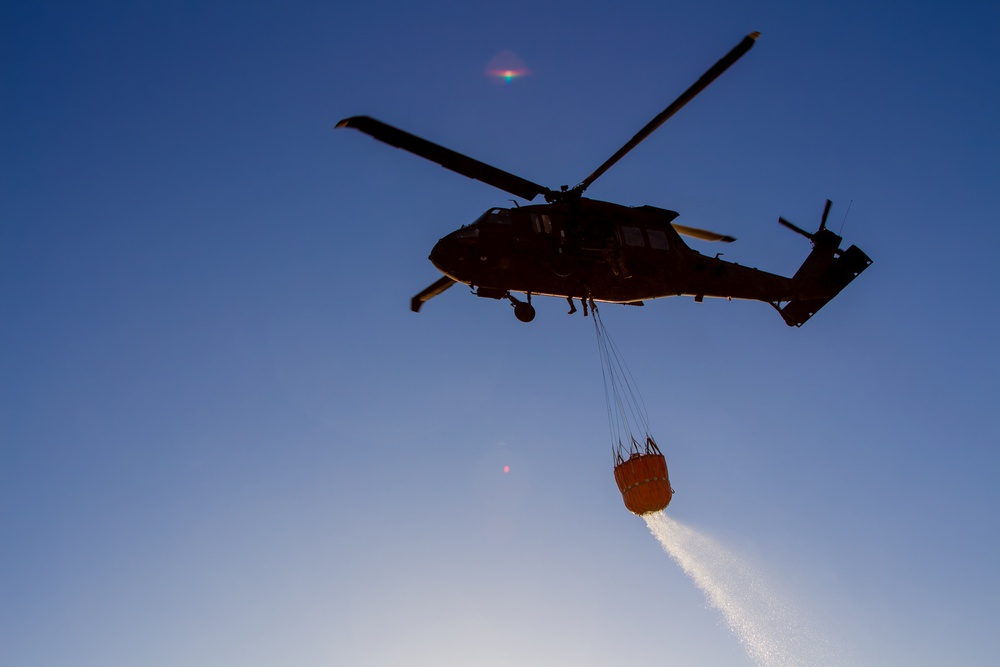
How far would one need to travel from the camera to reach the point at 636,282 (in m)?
14.8

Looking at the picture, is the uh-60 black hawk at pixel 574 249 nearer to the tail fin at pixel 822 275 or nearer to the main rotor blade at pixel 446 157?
the main rotor blade at pixel 446 157

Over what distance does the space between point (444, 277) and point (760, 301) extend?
782 centimetres

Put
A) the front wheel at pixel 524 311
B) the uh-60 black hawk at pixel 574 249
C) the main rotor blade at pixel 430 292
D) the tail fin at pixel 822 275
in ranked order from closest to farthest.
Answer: the uh-60 black hawk at pixel 574 249
the front wheel at pixel 524 311
the main rotor blade at pixel 430 292
the tail fin at pixel 822 275

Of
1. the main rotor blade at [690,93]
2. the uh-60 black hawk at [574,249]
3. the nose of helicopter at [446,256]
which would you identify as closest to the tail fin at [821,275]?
the uh-60 black hawk at [574,249]

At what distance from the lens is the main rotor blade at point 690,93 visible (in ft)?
40.4

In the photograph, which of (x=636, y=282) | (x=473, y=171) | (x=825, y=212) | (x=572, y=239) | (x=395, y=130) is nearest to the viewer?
(x=395, y=130)

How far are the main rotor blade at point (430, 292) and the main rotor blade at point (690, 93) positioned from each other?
3873mm

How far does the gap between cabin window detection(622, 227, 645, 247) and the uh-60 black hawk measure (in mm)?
28

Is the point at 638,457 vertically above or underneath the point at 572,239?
underneath

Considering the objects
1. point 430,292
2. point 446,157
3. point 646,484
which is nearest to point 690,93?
point 446,157

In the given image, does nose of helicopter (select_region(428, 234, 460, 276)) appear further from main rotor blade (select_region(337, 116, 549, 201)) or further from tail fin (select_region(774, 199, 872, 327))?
tail fin (select_region(774, 199, 872, 327))

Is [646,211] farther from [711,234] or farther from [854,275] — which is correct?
[854,275]

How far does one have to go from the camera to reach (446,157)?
40.7 feet

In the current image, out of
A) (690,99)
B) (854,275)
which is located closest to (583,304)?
(690,99)
